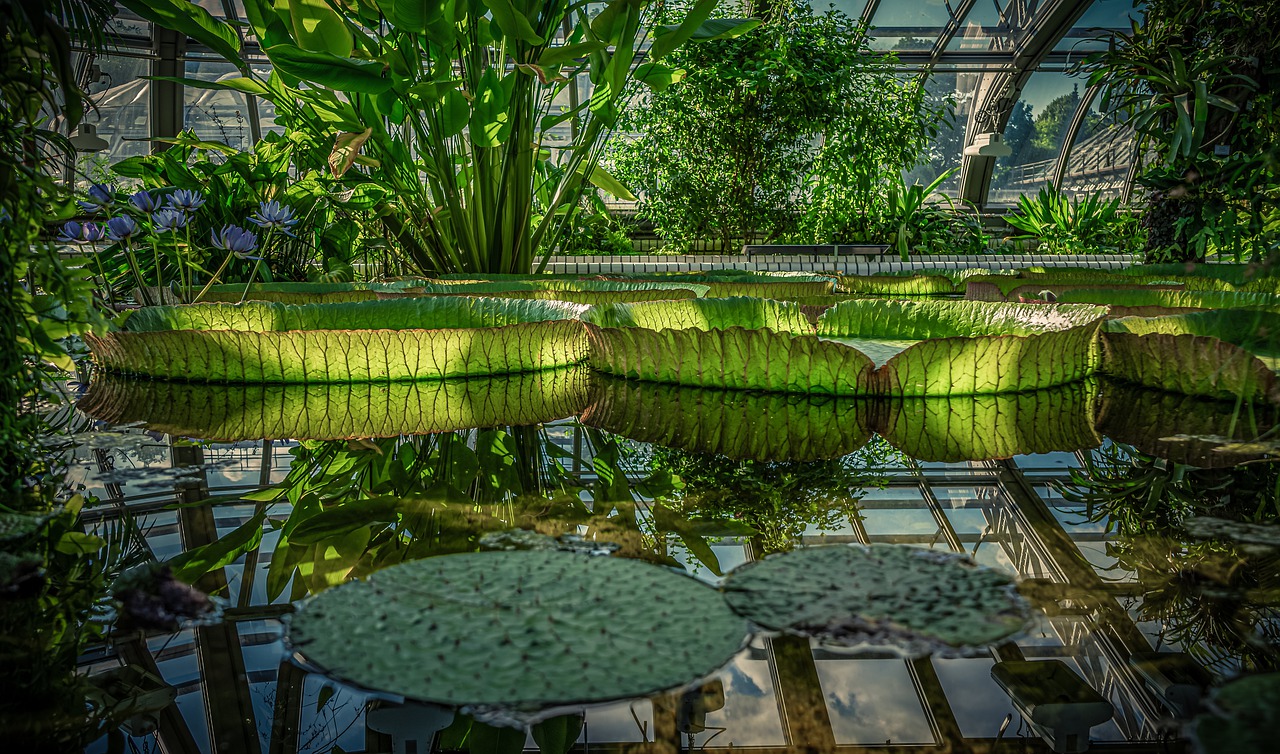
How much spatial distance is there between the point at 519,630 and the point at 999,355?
110 centimetres

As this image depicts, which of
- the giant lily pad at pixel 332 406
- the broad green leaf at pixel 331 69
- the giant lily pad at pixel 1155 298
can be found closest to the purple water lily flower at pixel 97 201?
the giant lily pad at pixel 332 406

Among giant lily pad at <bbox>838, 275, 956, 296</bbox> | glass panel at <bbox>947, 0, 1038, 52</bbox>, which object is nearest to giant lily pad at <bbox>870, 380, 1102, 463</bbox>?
giant lily pad at <bbox>838, 275, 956, 296</bbox>

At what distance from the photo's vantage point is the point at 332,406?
53.3 inches

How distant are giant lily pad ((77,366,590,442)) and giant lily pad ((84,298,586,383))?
3 centimetres

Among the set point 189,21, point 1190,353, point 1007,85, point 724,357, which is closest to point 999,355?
point 1190,353

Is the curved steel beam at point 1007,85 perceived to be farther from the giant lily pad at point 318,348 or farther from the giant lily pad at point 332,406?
the giant lily pad at point 332,406

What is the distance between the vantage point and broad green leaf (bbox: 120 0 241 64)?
8.37ft

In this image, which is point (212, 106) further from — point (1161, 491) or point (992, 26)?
point (1161, 491)

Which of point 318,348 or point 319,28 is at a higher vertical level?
point 319,28

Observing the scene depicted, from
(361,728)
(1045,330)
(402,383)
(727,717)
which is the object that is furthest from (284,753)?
(1045,330)

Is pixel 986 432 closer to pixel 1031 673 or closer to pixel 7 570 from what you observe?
pixel 1031 673

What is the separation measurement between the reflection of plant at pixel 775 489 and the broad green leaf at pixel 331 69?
1908 mm

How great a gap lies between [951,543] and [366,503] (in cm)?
56

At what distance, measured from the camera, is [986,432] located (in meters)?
1.18
